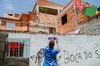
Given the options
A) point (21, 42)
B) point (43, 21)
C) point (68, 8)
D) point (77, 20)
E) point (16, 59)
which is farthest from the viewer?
point (43, 21)

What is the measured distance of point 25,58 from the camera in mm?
8648

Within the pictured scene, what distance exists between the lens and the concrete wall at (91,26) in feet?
41.2

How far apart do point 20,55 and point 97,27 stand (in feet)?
21.4

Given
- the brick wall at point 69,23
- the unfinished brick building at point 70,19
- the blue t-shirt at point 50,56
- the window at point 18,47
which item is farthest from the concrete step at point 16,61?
the brick wall at point 69,23

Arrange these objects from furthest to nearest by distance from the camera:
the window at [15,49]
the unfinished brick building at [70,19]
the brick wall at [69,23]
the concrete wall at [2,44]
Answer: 1. the brick wall at [69,23]
2. the unfinished brick building at [70,19]
3. the window at [15,49]
4. the concrete wall at [2,44]

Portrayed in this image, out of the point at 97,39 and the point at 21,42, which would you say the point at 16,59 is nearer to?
the point at 21,42

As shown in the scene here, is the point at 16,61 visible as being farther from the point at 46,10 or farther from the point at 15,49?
the point at 46,10

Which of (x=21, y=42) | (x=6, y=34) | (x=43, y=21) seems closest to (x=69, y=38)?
(x=21, y=42)

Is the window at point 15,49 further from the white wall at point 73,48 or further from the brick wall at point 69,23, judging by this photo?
the brick wall at point 69,23

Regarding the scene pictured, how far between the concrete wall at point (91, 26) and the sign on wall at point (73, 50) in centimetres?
295

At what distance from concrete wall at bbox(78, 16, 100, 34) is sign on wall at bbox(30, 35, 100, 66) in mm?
2953

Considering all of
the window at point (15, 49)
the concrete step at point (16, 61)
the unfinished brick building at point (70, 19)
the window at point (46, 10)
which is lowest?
the concrete step at point (16, 61)

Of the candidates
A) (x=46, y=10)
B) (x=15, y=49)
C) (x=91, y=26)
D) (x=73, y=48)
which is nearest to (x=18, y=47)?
(x=15, y=49)

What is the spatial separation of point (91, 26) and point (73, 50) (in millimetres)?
4546
